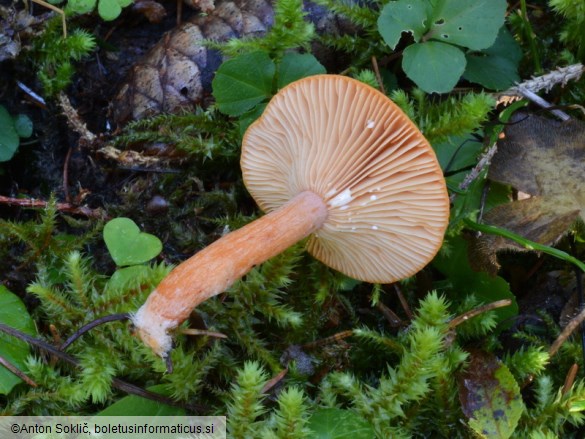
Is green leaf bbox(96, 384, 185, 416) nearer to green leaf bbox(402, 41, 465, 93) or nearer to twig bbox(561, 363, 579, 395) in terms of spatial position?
twig bbox(561, 363, 579, 395)

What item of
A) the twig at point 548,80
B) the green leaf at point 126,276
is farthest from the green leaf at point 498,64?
the green leaf at point 126,276

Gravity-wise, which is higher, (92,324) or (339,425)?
(92,324)

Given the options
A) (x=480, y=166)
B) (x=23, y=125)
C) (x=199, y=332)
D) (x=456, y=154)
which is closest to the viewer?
(x=199, y=332)

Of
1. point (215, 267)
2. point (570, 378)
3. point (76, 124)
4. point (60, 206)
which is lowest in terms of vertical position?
point (570, 378)

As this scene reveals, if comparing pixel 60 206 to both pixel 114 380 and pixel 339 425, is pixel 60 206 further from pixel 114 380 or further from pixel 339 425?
pixel 339 425

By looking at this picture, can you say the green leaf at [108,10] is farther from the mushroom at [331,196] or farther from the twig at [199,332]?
the twig at [199,332]

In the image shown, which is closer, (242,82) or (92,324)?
(92,324)

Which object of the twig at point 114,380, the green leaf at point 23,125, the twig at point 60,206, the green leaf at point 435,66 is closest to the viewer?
the twig at point 114,380

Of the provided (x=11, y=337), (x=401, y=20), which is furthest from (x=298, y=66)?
(x=11, y=337)
